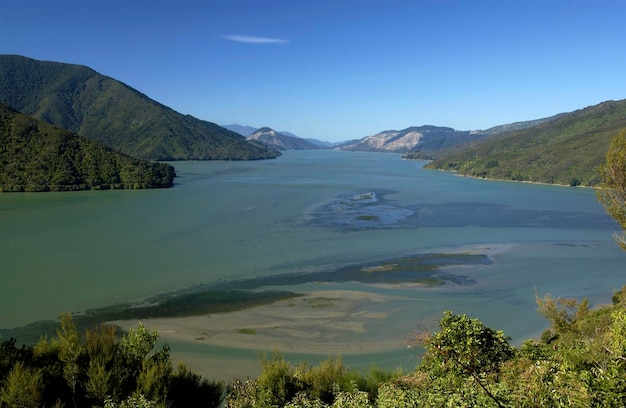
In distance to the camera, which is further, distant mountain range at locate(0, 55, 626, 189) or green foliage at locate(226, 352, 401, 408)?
distant mountain range at locate(0, 55, 626, 189)

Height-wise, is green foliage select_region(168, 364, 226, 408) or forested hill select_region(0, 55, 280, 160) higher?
forested hill select_region(0, 55, 280, 160)

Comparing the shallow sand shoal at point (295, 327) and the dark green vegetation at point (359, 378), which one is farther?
the shallow sand shoal at point (295, 327)

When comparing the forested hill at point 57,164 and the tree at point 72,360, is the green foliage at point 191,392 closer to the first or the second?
the tree at point 72,360

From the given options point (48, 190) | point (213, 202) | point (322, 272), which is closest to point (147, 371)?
point (322, 272)

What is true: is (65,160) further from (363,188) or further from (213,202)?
(363,188)

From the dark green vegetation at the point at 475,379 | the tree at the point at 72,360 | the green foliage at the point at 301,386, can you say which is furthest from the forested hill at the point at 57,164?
the dark green vegetation at the point at 475,379

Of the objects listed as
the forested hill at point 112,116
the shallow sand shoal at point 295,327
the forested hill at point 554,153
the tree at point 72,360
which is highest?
the forested hill at point 112,116

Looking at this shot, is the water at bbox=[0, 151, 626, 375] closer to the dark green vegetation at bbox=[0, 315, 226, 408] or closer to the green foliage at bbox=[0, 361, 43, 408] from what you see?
the dark green vegetation at bbox=[0, 315, 226, 408]

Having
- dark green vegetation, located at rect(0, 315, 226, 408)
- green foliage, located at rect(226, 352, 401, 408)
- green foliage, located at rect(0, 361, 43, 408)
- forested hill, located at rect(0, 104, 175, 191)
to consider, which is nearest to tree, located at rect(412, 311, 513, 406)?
green foliage, located at rect(226, 352, 401, 408)
